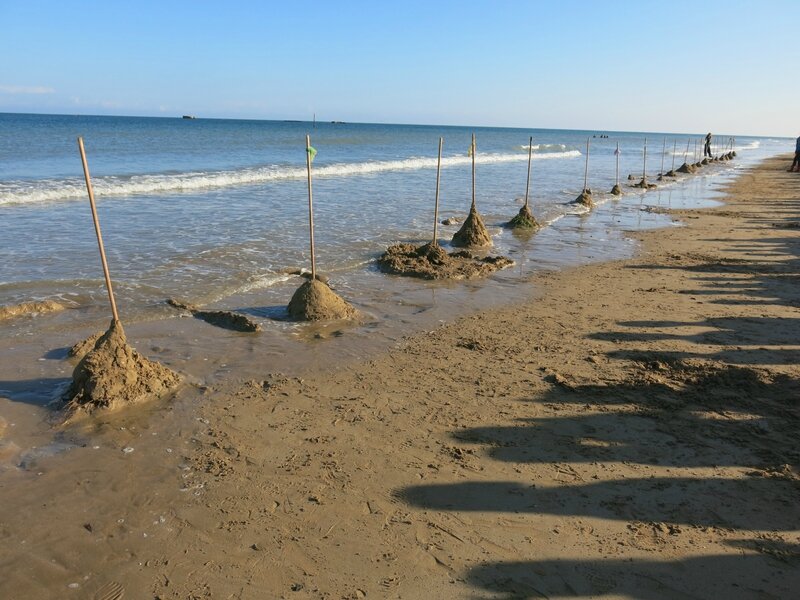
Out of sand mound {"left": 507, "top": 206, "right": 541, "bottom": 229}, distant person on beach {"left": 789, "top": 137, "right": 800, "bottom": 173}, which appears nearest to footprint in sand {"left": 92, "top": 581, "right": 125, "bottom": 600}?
sand mound {"left": 507, "top": 206, "right": 541, "bottom": 229}

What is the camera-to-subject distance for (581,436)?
5047 millimetres

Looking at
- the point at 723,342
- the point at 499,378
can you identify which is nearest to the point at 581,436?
the point at 499,378

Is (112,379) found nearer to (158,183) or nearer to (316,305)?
(316,305)

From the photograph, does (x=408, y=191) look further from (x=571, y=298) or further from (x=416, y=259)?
(x=571, y=298)

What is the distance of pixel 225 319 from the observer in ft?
25.7

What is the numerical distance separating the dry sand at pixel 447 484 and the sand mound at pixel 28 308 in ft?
12.5

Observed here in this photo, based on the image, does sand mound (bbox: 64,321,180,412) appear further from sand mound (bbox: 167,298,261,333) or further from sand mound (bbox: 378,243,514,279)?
sand mound (bbox: 378,243,514,279)

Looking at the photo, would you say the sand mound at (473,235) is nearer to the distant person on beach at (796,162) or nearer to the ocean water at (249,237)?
the ocean water at (249,237)

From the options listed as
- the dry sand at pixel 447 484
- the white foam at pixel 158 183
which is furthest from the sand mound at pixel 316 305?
the white foam at pixel 158 183

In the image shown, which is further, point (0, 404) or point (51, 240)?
point (51, 240)

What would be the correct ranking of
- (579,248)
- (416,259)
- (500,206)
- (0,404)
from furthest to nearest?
(500,206) < (579,248) < (416,259) < (0,404)

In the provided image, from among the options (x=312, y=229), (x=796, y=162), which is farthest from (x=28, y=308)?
(x=796, y=162)

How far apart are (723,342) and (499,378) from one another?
324 centimetres

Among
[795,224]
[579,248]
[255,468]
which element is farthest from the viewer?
[795,224]
